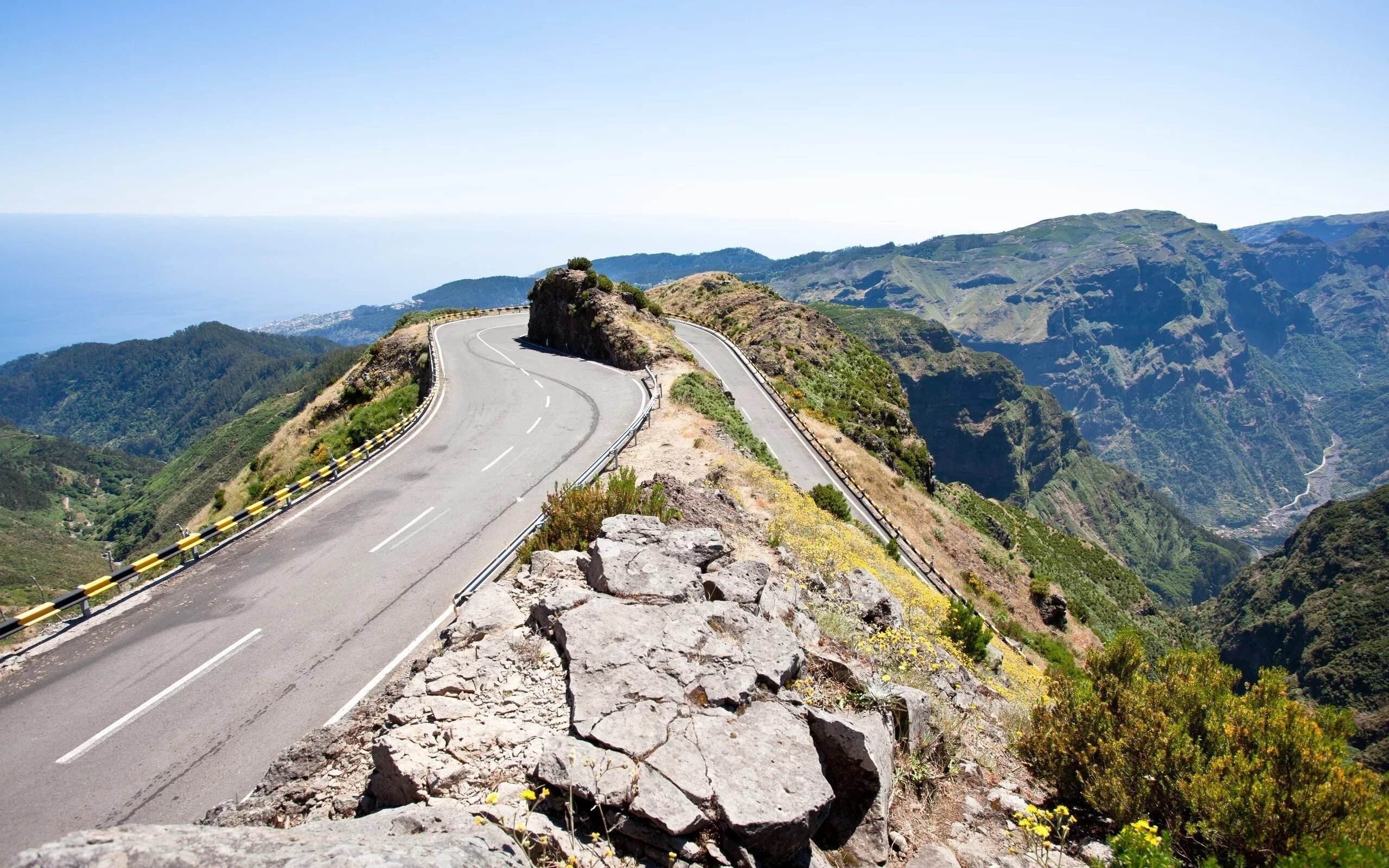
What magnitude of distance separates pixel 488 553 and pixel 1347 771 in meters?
13.0

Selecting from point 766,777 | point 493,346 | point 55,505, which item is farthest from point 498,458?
point 55,505

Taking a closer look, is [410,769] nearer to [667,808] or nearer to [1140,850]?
[667,808]

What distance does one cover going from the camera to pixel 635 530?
10031mm

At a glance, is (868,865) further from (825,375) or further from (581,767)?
(825,375)

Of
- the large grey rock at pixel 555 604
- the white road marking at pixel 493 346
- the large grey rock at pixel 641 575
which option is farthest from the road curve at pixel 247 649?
the white road marking at pixel 493 346

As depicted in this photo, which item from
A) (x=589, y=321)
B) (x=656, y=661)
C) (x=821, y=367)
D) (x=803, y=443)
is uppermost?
(x=589, y=321)

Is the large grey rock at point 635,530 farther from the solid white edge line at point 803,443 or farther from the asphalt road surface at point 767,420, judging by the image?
the asphalt road surface at point 767,420

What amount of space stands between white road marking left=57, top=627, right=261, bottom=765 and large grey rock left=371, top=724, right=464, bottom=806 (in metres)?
5.02

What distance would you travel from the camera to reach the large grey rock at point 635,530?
9.73 metres

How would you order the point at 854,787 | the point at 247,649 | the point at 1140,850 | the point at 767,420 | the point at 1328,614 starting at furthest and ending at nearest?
1. the point at 1328,614
2. the point at 767,420
3. the point at 247,649
4. the point at 854,787
5. the point at 1140,850

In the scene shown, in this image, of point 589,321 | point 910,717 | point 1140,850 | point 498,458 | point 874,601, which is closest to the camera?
point 1140,850

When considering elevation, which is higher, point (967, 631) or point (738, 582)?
point (738, 582)

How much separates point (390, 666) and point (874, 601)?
26.0 feet

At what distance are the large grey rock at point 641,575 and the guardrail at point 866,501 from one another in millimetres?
8657
